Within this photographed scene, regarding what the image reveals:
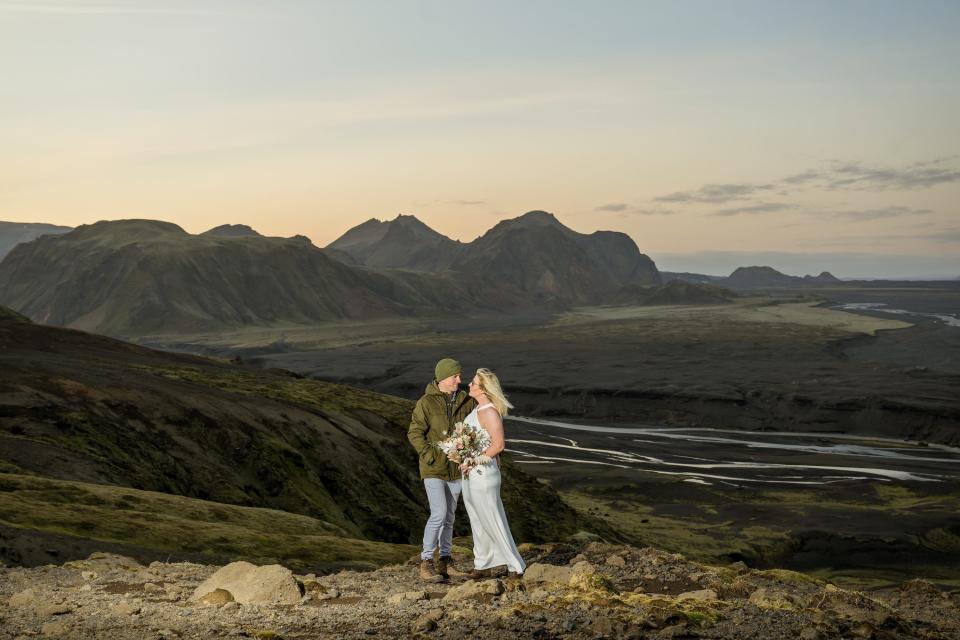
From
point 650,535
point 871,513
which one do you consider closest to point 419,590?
point 650,535

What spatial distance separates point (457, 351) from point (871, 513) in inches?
5068

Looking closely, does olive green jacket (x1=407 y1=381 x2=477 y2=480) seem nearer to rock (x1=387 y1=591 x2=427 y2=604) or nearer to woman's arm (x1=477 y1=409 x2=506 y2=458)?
woman's arm (x1=477 y1=409 x2=506 y2=458)

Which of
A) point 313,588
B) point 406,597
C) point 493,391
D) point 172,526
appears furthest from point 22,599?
point 172,526

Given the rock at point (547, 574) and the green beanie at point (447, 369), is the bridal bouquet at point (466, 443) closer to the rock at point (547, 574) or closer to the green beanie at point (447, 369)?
the green beanie at point (447, 369)

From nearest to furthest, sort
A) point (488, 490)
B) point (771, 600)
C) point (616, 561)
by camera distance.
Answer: point (488, 490), point (771, 600), point (616, 561)

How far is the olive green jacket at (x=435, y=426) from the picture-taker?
41.7 ft

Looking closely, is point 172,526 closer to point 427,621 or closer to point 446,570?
point 446,570

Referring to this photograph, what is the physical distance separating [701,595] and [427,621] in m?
4.30

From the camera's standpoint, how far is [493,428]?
12.1 m

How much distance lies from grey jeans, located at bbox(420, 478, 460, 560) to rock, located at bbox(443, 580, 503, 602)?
845 millimetres

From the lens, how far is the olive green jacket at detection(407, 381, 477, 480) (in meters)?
12.7

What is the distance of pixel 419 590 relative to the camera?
13.0 meters

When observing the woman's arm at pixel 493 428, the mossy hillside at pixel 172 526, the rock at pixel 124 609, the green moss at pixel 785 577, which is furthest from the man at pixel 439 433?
the mossy hillside at pixel 172 526

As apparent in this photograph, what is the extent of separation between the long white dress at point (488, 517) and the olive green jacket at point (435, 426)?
1.17 feet
